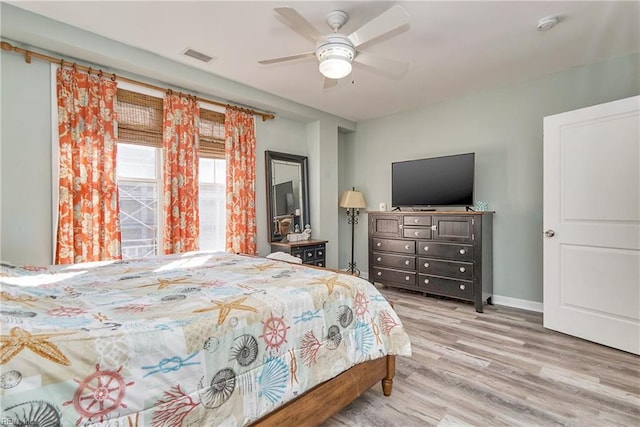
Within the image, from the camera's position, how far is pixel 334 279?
5.73 feet

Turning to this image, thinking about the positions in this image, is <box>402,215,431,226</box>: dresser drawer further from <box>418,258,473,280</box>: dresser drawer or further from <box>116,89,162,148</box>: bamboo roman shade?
<box>116,89,162,148</box>: bamboo roman shade

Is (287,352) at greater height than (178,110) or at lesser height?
lesser

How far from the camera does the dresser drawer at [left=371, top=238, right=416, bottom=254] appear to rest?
407 cm

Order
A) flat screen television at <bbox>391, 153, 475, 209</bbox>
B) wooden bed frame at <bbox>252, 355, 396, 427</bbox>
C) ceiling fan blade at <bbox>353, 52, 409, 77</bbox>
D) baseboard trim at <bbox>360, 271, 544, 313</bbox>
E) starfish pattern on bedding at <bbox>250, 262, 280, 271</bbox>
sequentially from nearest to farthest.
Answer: wooden bed frame at <bbox>252, 355, 396, 427</bbox> < starfish pattern on bedding at <bbox>250, 262, 280, 271</bbox> < ceiling fan blade at <bbox>353, 52, 409, 77</bbox> < baseboard trim at <bbox>360, 271, 544, 313</bbox> < flat screen television at <bbox>391, 153, 475, 209</bbox>

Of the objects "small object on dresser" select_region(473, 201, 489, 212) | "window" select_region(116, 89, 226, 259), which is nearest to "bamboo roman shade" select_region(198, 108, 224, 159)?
"window" select_region(116, 89, 226, 259)

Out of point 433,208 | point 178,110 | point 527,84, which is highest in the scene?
point 527,84

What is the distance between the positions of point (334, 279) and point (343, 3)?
1934mm

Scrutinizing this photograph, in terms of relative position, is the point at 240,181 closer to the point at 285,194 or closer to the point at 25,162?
the point at 285,194

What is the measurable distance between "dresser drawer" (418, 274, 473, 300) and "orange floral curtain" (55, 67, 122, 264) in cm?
341

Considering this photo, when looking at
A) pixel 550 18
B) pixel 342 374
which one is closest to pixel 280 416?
pixel 342 374

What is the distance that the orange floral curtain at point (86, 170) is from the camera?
266 centimetres

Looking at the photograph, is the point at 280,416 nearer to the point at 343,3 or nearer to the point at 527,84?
the point at 343,3

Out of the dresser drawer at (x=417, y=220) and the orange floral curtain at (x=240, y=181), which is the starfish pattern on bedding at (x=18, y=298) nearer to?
the orange floral curtain at (x=240, y=181)

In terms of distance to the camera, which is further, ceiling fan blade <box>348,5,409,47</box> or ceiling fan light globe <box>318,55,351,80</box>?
ceiling fan light globe <box>318,55,351,80</box>
